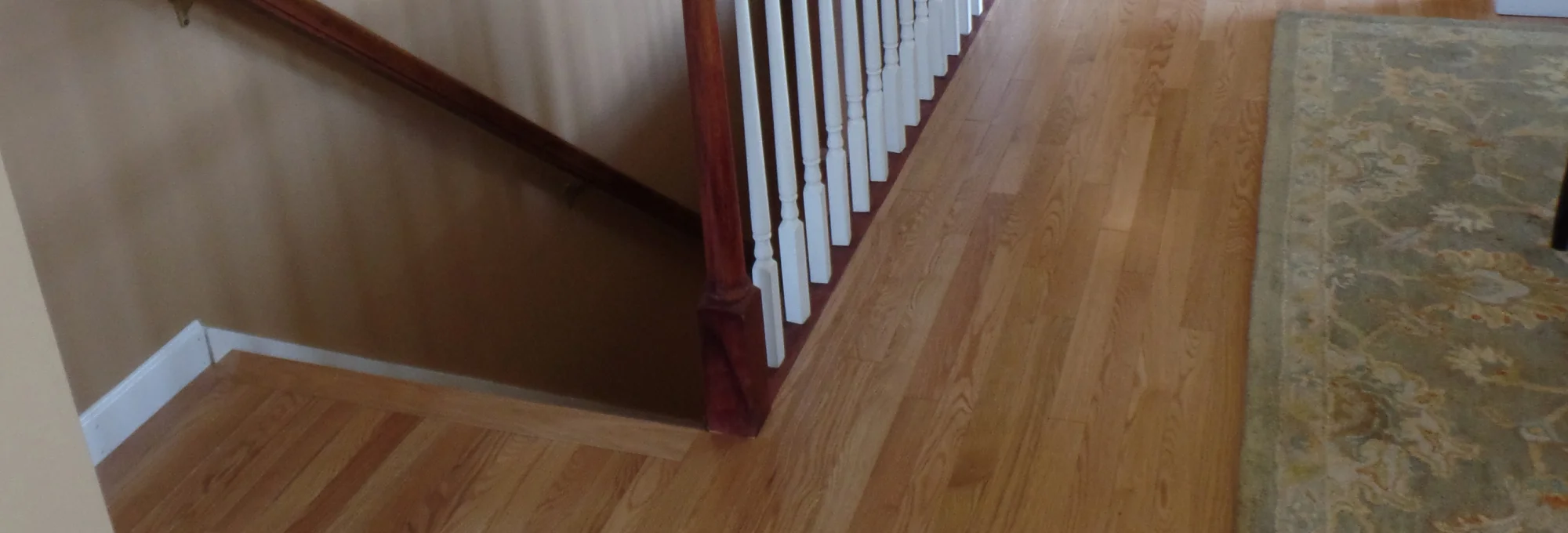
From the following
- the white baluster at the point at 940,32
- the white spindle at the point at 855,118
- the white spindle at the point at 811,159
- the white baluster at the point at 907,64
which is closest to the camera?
the white spindle at the point at 811,159

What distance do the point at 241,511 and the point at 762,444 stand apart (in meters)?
0.70

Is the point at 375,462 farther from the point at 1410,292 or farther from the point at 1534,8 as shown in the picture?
the point at 1534,8

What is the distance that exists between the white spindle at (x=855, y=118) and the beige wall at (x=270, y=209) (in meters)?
0.93

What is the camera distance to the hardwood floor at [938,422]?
1671 millimetres

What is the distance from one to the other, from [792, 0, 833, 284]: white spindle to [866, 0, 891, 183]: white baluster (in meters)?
0.28

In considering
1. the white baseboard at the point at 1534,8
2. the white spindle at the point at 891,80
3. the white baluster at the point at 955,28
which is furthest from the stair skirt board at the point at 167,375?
the white baseboard at the point at 1534,8

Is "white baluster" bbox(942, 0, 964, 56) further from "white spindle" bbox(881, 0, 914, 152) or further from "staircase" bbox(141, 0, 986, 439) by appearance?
"white spindle" bbox(881, 0, 914, 152)

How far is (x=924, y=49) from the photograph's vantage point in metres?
2.74

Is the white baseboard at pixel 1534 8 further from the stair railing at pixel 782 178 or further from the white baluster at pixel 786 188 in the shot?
the white baluster at pixel 786 188

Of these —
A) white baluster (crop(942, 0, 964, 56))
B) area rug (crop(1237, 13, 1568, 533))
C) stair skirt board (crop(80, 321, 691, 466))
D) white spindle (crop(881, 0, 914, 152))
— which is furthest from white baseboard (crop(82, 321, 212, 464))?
white baluster (crop(942, 0, 964, 56))

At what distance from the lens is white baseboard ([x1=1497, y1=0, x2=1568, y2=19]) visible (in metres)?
3.27

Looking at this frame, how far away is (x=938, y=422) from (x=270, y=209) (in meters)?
1.24

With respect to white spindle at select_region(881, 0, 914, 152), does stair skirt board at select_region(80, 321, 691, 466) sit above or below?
below

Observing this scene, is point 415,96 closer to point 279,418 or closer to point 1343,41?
point 279,418
